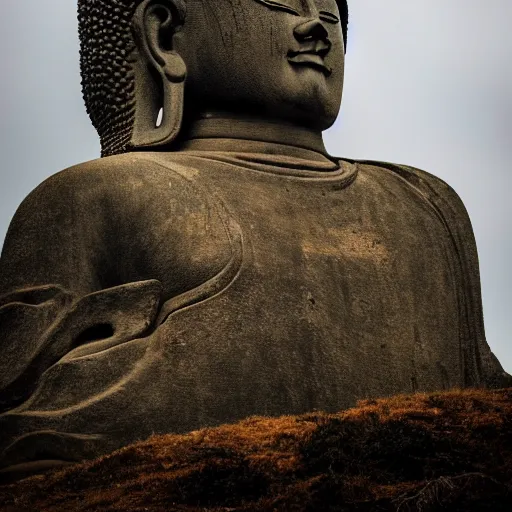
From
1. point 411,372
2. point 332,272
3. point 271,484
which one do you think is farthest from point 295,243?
point 271,484

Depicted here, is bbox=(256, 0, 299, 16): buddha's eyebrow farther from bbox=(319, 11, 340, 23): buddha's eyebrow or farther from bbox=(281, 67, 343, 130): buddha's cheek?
bbox=(281, 67, 343, 130): buddha's cheek

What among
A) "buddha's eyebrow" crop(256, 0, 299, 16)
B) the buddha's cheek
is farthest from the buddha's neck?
"buddha's eyebrow" crop(256, 0, 299, 16)

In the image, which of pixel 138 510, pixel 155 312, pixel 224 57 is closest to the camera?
pixel 138 510

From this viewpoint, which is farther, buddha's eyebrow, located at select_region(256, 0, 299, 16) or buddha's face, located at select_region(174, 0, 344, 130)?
buddha's eyebrow, located at select_region(256, 0, 299, 16)

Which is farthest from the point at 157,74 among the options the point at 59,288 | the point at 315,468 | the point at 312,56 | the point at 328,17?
the point at 315,468

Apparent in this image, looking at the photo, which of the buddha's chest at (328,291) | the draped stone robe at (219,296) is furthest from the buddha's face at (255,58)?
the buddha's chest at (328,291)

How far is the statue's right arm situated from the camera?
1284cm

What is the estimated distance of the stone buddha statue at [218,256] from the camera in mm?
12648

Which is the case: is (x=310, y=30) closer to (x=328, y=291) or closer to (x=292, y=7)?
(x=292, y=7)

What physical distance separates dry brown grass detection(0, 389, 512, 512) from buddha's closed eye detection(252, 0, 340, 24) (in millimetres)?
3204

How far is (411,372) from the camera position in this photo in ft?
44.1

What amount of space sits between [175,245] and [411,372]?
70.0 inches

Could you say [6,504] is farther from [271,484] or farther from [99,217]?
[99,217]

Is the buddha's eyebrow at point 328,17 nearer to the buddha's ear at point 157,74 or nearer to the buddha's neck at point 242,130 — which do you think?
the buddha's neck at point 242,130
